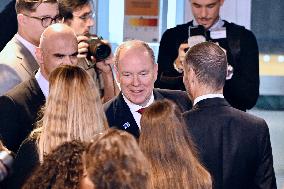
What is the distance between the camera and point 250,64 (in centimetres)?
423

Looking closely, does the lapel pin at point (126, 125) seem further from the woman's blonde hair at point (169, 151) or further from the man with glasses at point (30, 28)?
the woman's blonde hair at point (169, 151)

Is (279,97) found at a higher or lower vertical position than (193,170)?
lower

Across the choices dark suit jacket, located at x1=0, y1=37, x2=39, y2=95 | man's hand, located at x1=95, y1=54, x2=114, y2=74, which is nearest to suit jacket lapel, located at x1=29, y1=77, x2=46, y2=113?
dark suit jacket, located at x1=0, y1=37, x2=39, y2=95

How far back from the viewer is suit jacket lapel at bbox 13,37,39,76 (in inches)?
145

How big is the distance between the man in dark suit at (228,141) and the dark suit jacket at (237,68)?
100 centimetres

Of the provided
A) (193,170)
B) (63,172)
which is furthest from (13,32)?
(63,172)

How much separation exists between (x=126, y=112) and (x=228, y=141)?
21.5 inches

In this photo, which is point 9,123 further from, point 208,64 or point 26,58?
point 208,64

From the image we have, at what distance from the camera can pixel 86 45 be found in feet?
12.6

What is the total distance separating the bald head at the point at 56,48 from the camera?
11.3ft

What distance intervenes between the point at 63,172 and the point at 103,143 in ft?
0.47

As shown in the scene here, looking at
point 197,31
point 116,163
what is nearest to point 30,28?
point 197,31

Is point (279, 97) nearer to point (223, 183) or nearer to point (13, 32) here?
point (13, 32)

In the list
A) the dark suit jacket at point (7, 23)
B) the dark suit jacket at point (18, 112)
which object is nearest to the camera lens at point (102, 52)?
the dark suit jacket at point (18, 112)
